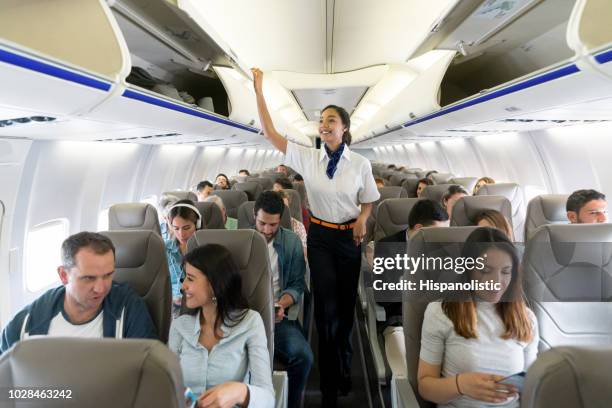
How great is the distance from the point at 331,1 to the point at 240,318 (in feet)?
12.4

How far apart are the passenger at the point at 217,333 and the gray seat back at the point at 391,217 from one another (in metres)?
2.54

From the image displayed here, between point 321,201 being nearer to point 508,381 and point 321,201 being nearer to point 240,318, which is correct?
point 240,318

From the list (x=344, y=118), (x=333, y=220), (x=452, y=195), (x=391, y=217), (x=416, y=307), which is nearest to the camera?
(x=416, y=307)

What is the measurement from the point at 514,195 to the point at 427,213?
2.64 m

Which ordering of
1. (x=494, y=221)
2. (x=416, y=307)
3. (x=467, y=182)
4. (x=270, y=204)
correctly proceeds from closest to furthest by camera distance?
(x=416, y=307) < (x=494, y=221) < (x=270, y=204) < (x=467, y=182)

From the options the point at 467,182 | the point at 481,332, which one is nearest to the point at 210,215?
the point at 481,332

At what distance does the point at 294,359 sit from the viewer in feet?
8.91

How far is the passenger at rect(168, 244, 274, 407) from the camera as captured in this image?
1.83 m

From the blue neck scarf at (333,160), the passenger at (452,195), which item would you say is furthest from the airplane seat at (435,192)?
the blue neck scarf at (333,160)

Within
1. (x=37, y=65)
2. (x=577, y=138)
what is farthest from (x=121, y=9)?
(x=577, y=138)

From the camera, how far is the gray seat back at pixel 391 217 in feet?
14.2

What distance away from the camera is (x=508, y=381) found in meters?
1.30

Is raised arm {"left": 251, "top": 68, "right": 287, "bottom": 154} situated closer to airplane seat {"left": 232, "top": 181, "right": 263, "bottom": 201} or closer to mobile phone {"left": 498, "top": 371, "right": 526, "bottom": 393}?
mobile phone {"left": 498, "top": 371, "right": 526, "bottom": 393}

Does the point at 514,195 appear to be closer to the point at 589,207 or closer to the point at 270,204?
the point at 589,207
